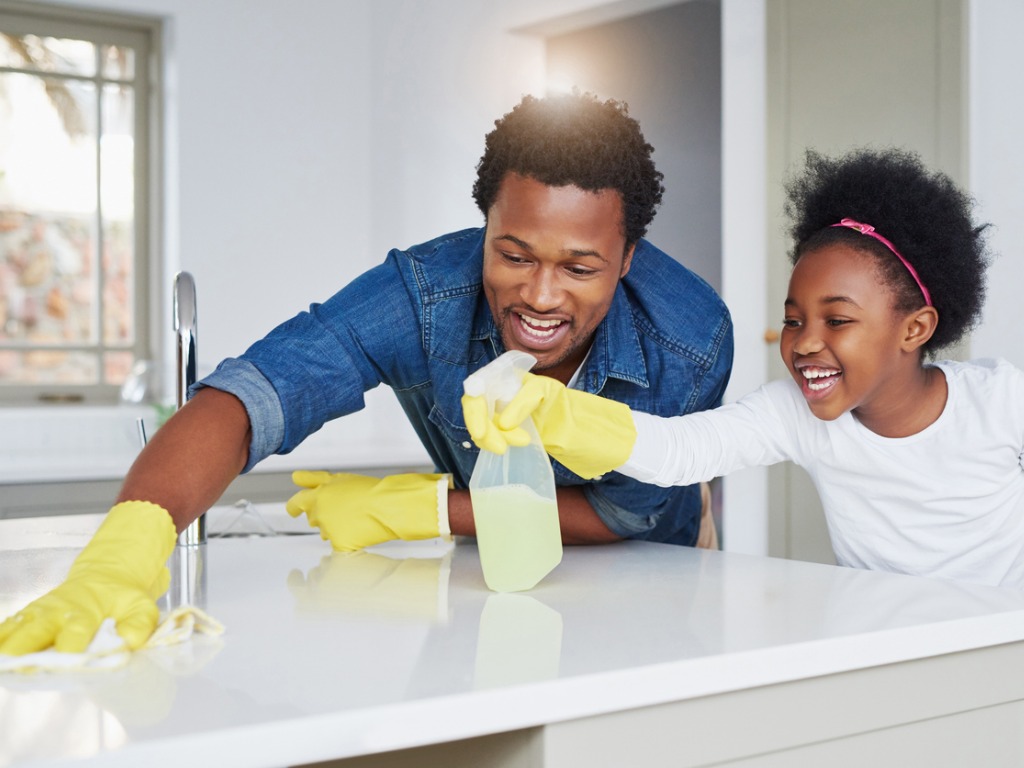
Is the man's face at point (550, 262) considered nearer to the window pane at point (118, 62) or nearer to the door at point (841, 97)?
the door at point (841, 97)

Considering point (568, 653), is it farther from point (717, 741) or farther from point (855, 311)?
point (855, 311)

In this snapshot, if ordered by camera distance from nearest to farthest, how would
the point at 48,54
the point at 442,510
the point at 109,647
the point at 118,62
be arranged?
the point at 109,647 → the point at 442,510 → the point at 48,54 → the point at 118,62

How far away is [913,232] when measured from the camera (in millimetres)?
1371

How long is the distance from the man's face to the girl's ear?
368 millimetres

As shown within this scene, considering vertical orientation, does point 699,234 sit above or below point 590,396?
above

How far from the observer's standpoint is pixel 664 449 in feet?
4.19

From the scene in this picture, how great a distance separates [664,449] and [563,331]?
178 millimetres

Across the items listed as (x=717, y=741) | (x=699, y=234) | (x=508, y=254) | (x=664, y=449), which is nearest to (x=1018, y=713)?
(x=717, y=741)

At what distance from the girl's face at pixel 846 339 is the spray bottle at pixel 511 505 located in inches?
16.9

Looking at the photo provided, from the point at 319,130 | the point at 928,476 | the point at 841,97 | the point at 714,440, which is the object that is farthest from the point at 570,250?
the point at 319,130

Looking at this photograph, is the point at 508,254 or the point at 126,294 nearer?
the point at 508,254

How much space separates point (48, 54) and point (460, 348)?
288cm

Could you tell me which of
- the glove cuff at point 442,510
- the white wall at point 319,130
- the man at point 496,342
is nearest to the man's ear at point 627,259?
the man at point 496,342

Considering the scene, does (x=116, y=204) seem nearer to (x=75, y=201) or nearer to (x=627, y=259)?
(x=75, y=201)
